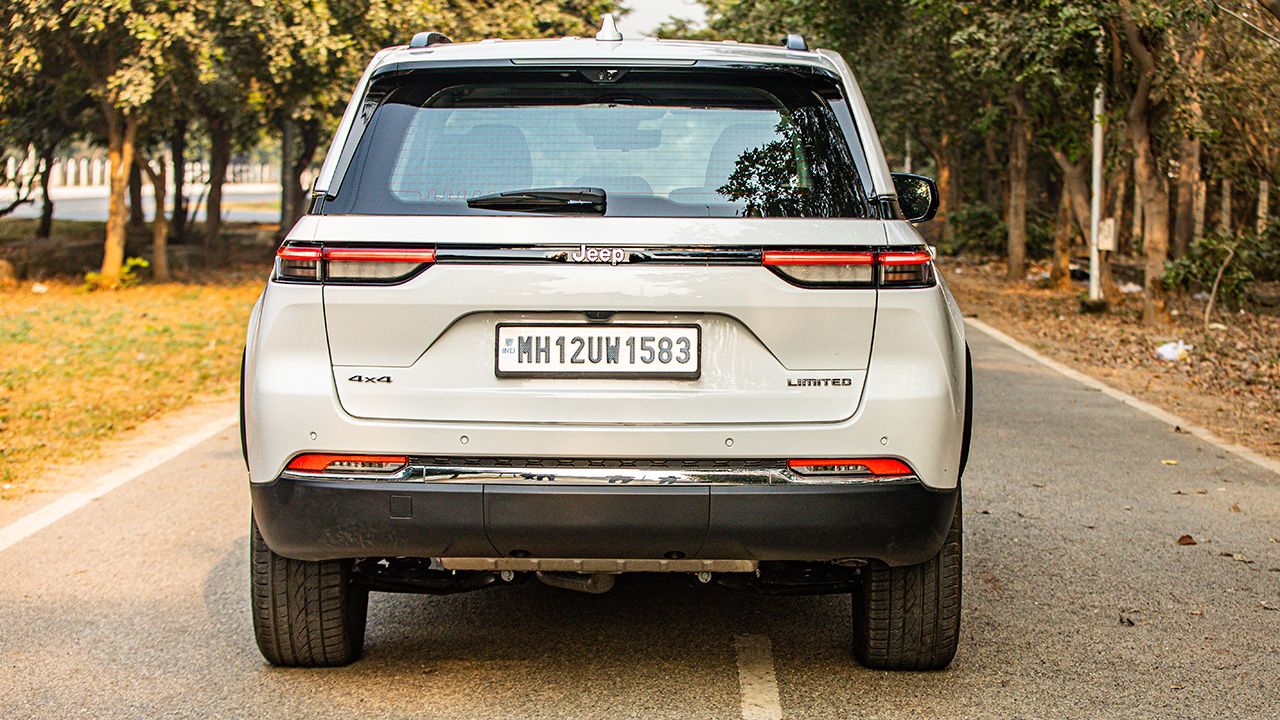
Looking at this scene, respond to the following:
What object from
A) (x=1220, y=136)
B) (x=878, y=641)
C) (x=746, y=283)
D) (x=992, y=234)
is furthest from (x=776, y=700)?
(x=992, y=234)

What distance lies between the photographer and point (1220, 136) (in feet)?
58.3

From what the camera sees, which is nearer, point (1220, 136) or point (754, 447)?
point (754, 447)

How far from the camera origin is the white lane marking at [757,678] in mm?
4273

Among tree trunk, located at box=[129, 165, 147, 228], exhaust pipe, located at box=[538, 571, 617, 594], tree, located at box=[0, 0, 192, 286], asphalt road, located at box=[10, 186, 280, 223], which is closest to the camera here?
exhaust pipe, located at box=[538, 571, 617, 594]

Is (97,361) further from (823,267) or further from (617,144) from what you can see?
(823,267)

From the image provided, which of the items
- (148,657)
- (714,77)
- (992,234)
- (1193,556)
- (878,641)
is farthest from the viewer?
(992,234)

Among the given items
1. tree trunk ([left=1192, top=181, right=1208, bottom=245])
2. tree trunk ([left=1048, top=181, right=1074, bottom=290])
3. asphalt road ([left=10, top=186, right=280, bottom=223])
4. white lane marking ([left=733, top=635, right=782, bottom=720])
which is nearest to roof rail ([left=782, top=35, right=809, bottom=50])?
white lane marking ([left=733, top=635, right=782, bottom=720])

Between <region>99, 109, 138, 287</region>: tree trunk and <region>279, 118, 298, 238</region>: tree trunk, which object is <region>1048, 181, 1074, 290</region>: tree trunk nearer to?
<region>99, 109, 138, 287</region>: tree trunk

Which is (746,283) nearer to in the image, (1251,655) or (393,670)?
(393,670)

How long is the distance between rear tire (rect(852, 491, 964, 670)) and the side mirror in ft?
3.16

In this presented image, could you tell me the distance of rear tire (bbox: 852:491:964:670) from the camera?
4402 mm

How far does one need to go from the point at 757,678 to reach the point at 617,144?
163 cm

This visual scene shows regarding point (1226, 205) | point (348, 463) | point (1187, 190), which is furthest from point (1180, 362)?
point (348, 463)

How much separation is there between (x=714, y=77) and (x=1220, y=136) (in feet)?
49.6
